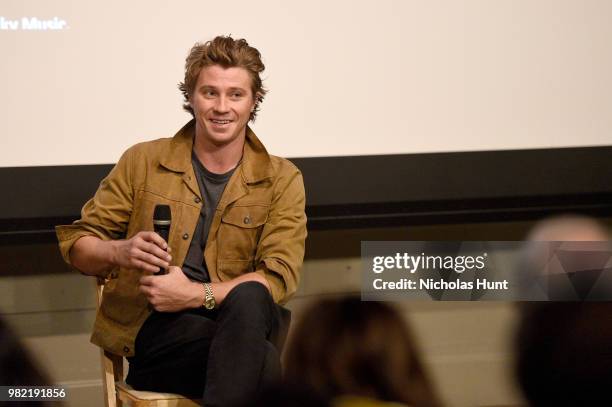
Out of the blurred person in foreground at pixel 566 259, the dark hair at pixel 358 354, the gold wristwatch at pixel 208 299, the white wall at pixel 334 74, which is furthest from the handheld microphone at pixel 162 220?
the dark hair at pixel 358 354

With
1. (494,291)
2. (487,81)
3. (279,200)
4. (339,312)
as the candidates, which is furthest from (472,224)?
(339,312)

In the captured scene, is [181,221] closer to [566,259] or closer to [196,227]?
[196,227]

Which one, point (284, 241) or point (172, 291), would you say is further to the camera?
point (284, 241)

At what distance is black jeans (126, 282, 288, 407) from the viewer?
2254mm

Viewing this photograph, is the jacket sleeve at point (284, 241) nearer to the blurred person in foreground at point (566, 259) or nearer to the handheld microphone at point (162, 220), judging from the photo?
the handheld microphone at point (162, 220)

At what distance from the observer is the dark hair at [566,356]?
1.25 m

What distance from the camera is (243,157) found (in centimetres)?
272

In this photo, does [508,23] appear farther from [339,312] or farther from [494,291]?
[339,312]

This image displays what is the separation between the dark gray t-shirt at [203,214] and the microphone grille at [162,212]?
0.25 metres

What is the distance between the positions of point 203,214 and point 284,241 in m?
0.23

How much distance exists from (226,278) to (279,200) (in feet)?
0.80

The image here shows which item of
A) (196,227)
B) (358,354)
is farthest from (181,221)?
(358,354)

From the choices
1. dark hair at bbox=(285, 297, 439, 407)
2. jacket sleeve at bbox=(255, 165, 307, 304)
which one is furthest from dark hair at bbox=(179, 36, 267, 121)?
dark hair at bbox=(285, 297, 439, 407)

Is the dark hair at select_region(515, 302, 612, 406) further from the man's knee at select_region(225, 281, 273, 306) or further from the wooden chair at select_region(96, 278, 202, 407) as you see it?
the wooden chair at select_region(96, 278, 202, 407)
